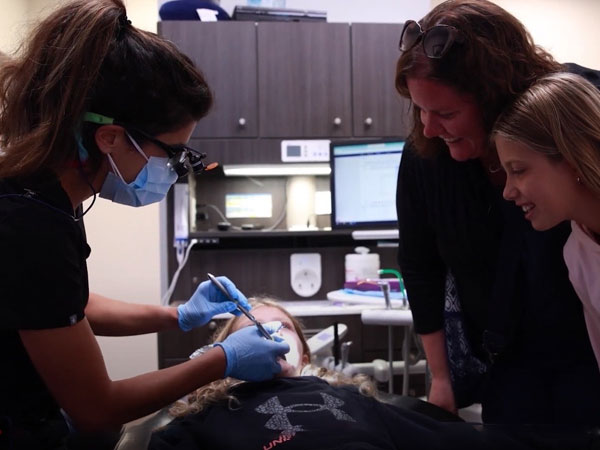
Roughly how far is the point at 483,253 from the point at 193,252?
6.24ft

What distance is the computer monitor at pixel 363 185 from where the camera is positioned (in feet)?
8.71

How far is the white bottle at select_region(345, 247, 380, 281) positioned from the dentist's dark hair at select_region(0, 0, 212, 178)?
1.87 meters

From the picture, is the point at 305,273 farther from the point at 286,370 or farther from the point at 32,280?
the point at 32,280

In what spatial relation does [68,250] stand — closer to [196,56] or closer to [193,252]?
[193,252]

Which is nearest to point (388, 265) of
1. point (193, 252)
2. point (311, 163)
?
point (311, 163)

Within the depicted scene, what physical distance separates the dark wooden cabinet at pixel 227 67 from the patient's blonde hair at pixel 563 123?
1951 mm

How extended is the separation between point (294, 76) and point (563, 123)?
203cm

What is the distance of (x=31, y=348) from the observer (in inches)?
34.1

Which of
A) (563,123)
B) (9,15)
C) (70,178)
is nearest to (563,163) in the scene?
(563,123)

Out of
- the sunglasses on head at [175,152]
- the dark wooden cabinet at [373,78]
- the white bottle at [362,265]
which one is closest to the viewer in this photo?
the sunglasses on head at [175,152]

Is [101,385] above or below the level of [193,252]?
below

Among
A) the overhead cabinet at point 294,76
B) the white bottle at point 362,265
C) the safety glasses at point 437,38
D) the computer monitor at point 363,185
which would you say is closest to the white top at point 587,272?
the safety glasses at point 437,38

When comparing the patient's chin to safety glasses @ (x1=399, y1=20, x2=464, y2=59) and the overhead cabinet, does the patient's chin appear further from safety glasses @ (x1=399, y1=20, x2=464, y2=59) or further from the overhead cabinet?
the overhead cabinet

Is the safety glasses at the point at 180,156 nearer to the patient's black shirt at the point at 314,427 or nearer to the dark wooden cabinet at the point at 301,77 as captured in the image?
the patient's black shirt at the point at 314,427
